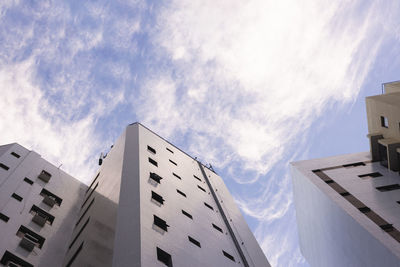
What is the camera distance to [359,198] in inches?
910

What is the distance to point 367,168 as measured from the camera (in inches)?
1055

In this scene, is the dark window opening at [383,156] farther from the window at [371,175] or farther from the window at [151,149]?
the window at [151,149]

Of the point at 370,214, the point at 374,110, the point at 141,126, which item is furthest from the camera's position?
the point at 141,126

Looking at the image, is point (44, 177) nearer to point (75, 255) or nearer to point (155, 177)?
point (155, 177)

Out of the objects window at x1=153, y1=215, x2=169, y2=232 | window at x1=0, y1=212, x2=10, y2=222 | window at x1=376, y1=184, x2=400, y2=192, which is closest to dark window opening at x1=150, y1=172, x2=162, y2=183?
window at x1=153, y1=215, x2=169, y2=232

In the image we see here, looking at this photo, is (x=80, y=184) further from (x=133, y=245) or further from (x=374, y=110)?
(x=374, y=110)

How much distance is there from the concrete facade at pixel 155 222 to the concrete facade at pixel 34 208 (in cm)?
109

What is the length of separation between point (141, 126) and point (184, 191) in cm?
1038

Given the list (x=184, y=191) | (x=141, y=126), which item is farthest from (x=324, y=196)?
(x=141, y=126)

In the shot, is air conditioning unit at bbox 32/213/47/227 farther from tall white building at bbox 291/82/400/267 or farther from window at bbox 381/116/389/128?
window at bbox 381/116/389/128

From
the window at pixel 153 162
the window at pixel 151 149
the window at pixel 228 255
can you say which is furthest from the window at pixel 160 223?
the window at pixel 151 149

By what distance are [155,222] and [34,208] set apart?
25.3 feet

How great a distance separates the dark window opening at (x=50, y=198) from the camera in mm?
20208

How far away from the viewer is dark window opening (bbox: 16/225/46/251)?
51.7 feet
